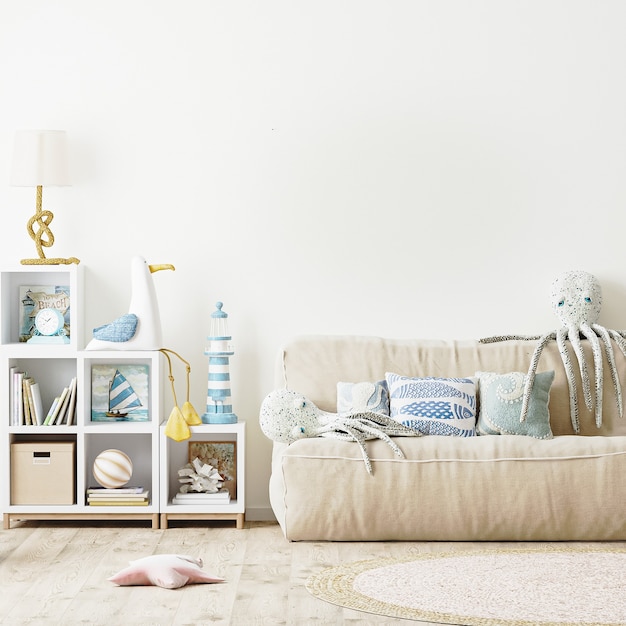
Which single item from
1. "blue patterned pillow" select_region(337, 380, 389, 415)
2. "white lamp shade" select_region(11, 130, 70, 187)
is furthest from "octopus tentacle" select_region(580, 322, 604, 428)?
"white lamp shade" select_region(11, 130, 70, 187)

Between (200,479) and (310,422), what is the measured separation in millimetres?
606

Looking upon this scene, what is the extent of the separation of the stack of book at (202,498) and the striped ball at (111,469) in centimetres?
23

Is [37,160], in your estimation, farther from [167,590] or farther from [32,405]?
[167,590]

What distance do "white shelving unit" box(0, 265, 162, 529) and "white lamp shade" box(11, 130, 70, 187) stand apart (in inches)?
14.4

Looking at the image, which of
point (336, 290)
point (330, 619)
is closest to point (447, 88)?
point (336, 290)

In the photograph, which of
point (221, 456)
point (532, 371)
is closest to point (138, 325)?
point (221, 456)

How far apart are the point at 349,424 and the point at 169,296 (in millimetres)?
1084

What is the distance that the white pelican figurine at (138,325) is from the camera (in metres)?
4.05

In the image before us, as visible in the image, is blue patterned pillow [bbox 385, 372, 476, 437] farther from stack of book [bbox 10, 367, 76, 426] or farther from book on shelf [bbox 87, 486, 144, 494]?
stack of book [bbox 10, 367, 76, 426]

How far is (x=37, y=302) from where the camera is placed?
14.0ft

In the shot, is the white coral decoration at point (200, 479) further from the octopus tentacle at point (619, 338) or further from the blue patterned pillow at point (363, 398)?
the octopus tentacle at point (619, 338)

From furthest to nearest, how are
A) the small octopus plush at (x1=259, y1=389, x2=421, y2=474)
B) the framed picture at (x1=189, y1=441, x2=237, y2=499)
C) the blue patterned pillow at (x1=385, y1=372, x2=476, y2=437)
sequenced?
the framed picture at (x1=189, y1=441, x2=237, y2=499), the blue patterned pillow at (x1=385, y1=372, x2=476, y2=437), the small octopus plush at (x1=259, y1=389, x2=421, y2=474)

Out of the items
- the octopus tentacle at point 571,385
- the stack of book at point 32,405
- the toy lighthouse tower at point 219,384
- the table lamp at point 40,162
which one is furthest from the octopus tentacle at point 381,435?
the table lamp at point 40,162

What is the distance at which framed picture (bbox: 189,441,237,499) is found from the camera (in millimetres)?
4241
